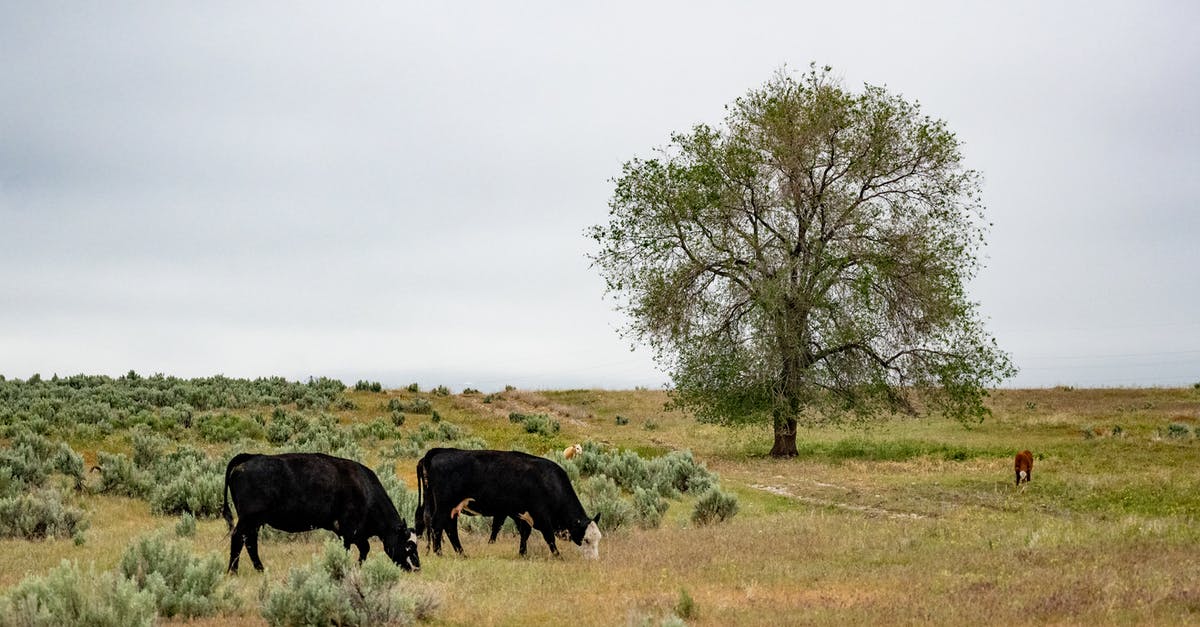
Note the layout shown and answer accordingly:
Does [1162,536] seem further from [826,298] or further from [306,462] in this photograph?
[826,298]

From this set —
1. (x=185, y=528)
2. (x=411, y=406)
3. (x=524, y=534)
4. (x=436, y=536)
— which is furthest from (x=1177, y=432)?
(x=185, y=528)

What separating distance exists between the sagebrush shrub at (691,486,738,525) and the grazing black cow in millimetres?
8089

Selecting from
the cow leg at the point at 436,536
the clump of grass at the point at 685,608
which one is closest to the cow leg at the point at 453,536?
the cow leg at the point at 436,536

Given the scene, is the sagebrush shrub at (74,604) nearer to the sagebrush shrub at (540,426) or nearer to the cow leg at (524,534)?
the cow leg at (524,534)

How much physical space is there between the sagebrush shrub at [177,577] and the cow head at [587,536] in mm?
5113

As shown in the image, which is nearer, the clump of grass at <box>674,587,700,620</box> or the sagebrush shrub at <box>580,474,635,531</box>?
the clump of grass at <box>674,587,700,620</box>

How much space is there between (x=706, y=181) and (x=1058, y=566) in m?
25.1

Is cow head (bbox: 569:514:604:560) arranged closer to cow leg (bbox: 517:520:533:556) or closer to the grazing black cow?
cow leg (bbox: 517:520:533:556)

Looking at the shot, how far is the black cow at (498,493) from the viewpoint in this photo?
13.8 metres

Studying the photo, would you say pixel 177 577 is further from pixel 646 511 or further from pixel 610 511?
pixel 646 511

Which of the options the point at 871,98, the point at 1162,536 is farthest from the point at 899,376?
the point at 1162,536

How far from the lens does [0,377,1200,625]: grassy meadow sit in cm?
982

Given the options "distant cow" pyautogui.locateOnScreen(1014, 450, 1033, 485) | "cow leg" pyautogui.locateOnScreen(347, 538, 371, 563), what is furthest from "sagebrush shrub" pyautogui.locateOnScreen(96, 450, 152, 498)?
"distant cow" pyautogui.locateOnScreen(1014, 450, 1033, 485)

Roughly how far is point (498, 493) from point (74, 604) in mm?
6367
